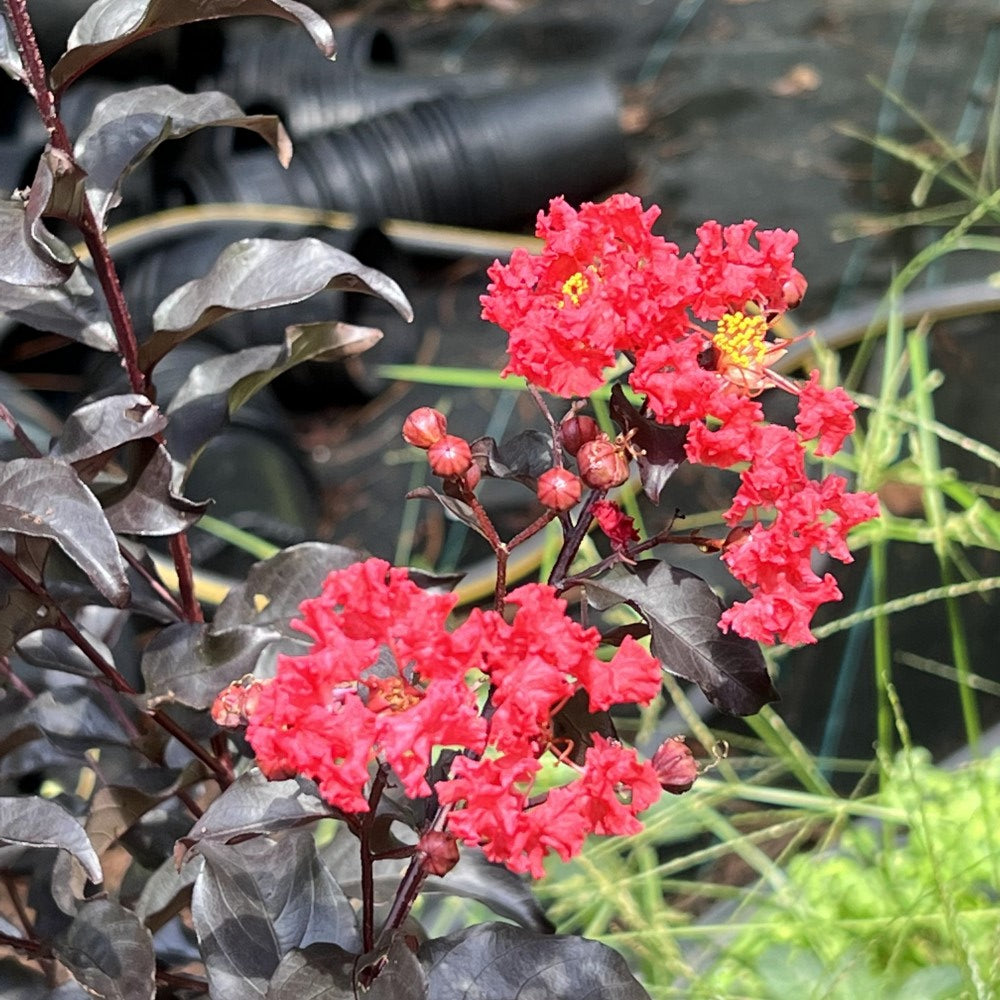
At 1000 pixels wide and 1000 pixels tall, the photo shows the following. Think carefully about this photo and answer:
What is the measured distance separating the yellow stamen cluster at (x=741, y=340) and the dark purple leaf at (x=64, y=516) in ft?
0.93

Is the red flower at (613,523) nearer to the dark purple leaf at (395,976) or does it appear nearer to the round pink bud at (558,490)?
the round pink bud at (558,490)

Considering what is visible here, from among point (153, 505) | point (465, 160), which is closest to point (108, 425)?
point (153, 505)

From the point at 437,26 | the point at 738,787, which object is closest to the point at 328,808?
the point at 738,787

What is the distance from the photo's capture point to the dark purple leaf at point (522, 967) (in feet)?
1.77

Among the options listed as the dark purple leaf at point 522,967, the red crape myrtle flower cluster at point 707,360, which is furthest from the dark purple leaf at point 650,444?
the dark purple leaf at point 522,967

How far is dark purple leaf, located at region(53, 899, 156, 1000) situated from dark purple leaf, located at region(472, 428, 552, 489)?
0.93 feet

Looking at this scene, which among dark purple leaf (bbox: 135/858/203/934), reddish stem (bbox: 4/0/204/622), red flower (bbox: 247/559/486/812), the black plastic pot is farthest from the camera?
the black plastic pot

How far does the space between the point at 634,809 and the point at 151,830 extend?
1.25 ft

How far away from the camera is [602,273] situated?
1.71 feet

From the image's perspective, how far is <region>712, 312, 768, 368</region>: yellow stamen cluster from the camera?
0.52 meters

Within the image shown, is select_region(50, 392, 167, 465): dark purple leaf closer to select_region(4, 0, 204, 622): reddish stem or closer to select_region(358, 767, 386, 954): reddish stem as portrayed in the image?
select_region(4, 0, 204, 622): reddish stem

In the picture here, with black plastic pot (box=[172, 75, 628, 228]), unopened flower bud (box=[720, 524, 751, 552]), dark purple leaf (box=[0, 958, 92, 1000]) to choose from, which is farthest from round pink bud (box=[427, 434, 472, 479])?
black plastic pot (box=[172, 75, 628, 228])

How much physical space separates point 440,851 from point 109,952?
204mm

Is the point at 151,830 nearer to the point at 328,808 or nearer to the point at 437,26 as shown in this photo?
the point at 328,808
